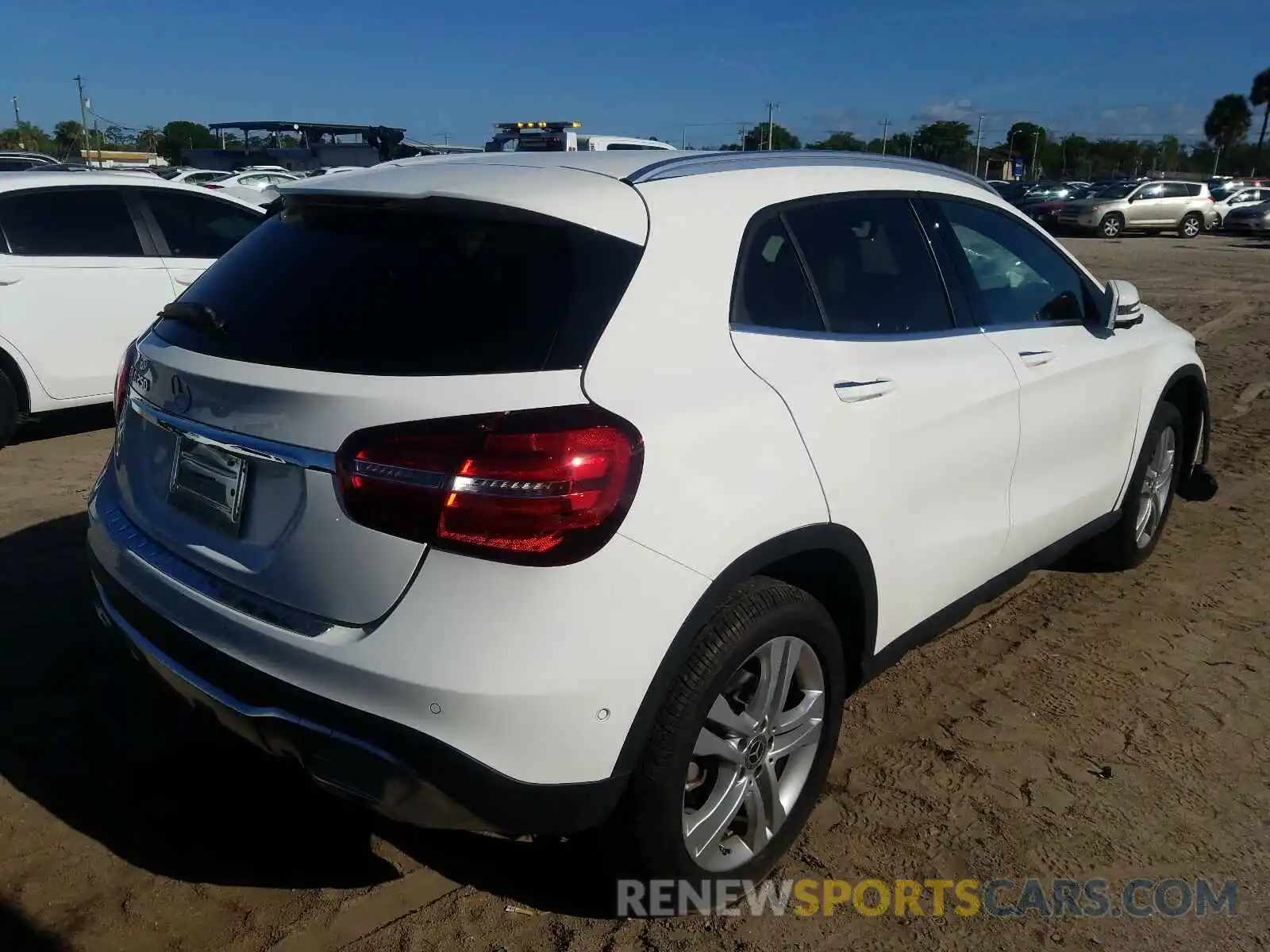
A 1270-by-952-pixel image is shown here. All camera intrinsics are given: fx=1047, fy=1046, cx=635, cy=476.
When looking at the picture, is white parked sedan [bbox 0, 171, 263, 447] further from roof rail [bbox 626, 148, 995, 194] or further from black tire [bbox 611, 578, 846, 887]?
black tire [bbox 611, 578, 846, 887]

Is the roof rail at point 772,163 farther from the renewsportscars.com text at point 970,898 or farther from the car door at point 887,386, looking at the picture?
the renewsportscars.com text at point 970,898

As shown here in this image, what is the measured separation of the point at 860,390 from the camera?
2717 millimetres

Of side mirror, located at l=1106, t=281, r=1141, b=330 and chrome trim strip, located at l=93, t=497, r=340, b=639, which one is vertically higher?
side mirror, located at l=1106, t=281, r=1141, b=330

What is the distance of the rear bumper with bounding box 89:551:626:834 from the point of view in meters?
2.05

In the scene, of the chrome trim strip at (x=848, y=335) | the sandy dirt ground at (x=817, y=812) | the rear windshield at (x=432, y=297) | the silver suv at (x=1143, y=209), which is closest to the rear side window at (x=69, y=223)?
the sandy dirt ground at (x=817, y=812)

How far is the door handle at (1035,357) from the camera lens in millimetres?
3465

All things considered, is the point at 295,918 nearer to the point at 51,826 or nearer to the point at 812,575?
the point at 51,826

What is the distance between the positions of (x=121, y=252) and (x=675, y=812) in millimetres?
5991

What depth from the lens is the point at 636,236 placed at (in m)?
2.34

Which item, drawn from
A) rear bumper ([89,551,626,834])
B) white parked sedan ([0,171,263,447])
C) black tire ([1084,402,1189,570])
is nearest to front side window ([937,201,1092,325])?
black tire ([1084,402,1189,570])

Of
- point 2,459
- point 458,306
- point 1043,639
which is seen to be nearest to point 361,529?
point 458,306

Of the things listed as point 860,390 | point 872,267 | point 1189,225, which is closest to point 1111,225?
point 1189,225

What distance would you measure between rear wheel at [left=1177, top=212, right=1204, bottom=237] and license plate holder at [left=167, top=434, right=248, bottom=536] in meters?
33.9

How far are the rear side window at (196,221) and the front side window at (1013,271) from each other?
511cm
